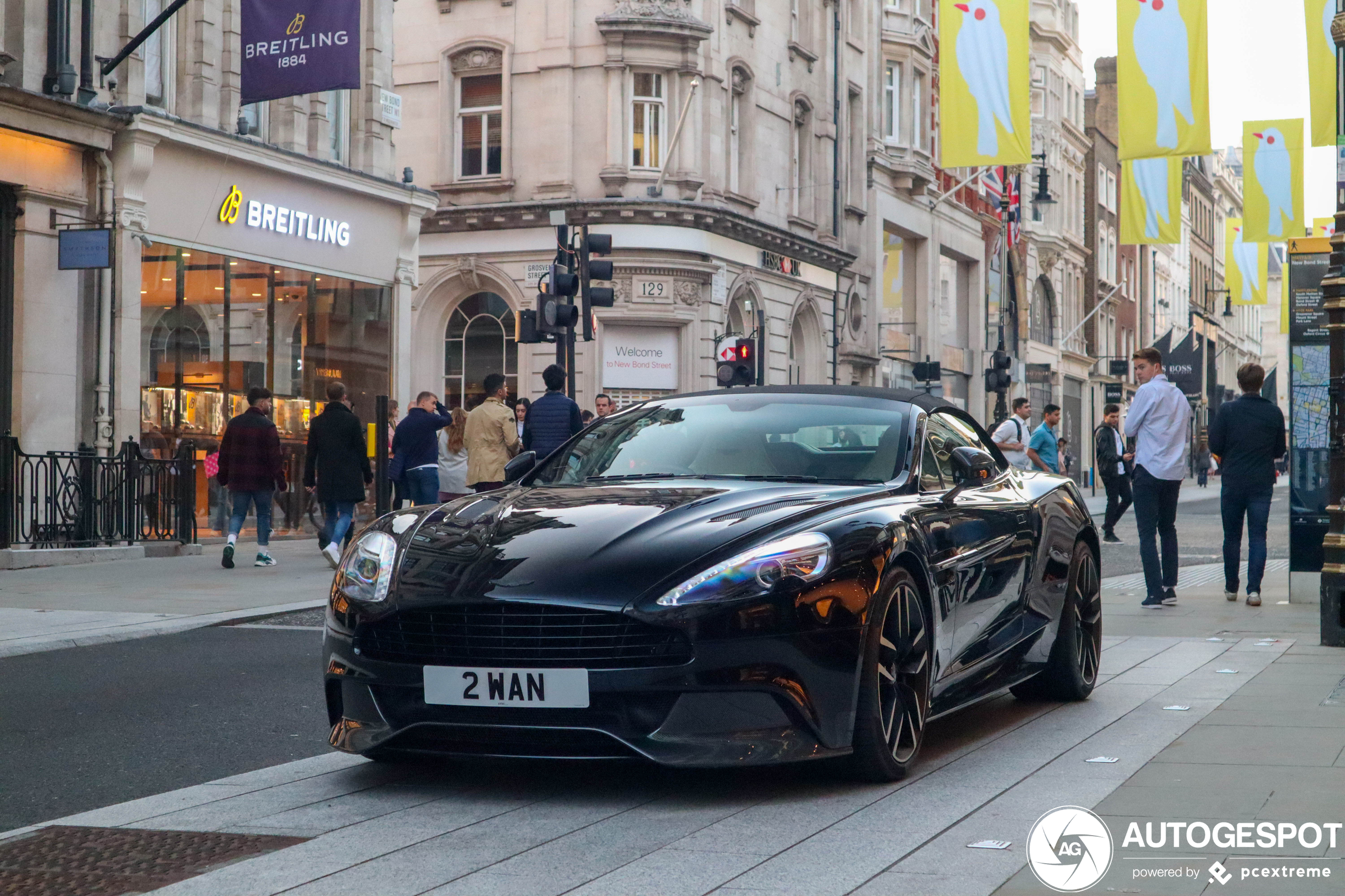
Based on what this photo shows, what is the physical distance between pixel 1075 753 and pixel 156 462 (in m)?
14.4

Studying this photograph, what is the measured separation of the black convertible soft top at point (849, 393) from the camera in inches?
267

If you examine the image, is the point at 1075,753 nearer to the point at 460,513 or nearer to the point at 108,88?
the point at 460,513

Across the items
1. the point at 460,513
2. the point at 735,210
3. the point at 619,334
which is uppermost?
the point at 735,210

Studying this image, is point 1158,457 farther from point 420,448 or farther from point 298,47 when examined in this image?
point 298,47

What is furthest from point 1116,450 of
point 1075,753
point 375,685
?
point 375,685

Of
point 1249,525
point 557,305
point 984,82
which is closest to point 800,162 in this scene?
point 984,82

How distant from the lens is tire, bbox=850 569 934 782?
529 cm

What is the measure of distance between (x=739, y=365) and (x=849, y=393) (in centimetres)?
1547

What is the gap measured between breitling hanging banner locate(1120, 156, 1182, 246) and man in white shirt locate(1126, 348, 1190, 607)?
515 inches

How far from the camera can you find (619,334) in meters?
33.8

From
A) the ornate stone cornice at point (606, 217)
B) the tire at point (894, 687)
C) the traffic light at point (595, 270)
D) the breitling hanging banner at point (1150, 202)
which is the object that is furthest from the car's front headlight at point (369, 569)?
the ornate stone cornice at point (606, 217)

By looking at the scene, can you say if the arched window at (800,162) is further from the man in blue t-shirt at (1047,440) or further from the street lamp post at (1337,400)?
the street lamp post at (1337,400)

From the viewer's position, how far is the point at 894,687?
17.9 ft

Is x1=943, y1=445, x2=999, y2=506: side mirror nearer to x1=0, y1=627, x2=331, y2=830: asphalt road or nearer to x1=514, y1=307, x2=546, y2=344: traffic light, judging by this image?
x1=0, y1=627, x2=331, y2=830: asphalt road
